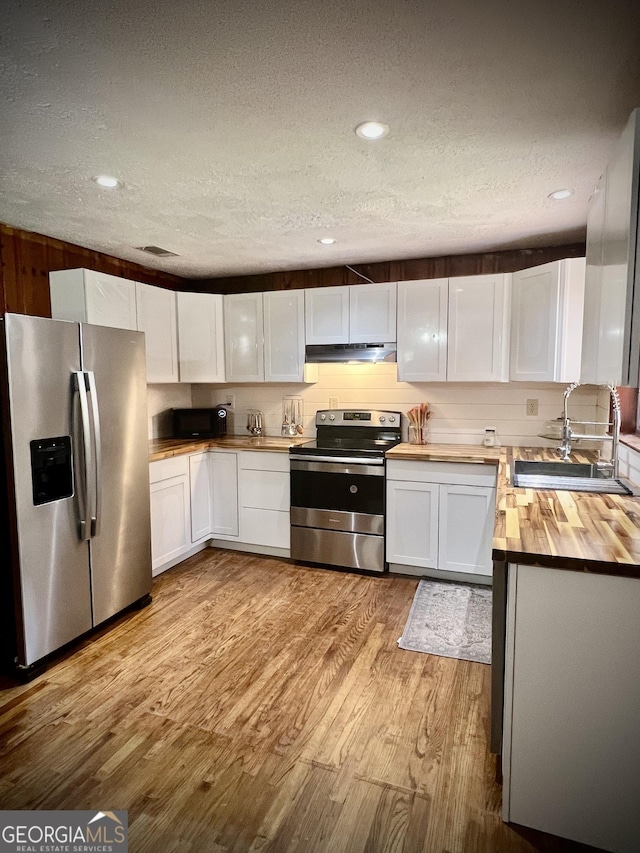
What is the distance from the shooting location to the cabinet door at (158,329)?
3602 millimetres

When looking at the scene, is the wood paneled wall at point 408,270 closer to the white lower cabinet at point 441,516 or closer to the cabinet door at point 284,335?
the cabinet door at point 284,335

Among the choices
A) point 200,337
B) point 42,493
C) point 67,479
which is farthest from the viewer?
point 200,337

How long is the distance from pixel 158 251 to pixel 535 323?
8.75ft

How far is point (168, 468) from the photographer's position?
348 cm

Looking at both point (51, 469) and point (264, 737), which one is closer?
→ point (264, 737)

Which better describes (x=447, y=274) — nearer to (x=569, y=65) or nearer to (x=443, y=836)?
(x=569, y=65)

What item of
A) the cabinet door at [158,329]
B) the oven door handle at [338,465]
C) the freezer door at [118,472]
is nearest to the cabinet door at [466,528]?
the oven door handle at [338,465]

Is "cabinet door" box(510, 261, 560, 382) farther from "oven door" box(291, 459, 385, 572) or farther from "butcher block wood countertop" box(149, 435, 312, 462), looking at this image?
"butcher block wood countertop" box(149, 435, 312, 462)

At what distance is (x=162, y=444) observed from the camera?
12.7ft

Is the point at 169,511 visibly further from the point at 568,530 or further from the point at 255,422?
the point at 568,530

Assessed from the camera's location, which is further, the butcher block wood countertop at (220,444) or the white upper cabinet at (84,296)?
the butcher block wood countertop at (220,444)

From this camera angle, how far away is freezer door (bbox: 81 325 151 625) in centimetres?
265

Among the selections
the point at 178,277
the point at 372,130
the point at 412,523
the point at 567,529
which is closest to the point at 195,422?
the point at 178,277

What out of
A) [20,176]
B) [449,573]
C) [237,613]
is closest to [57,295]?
[20,176]
